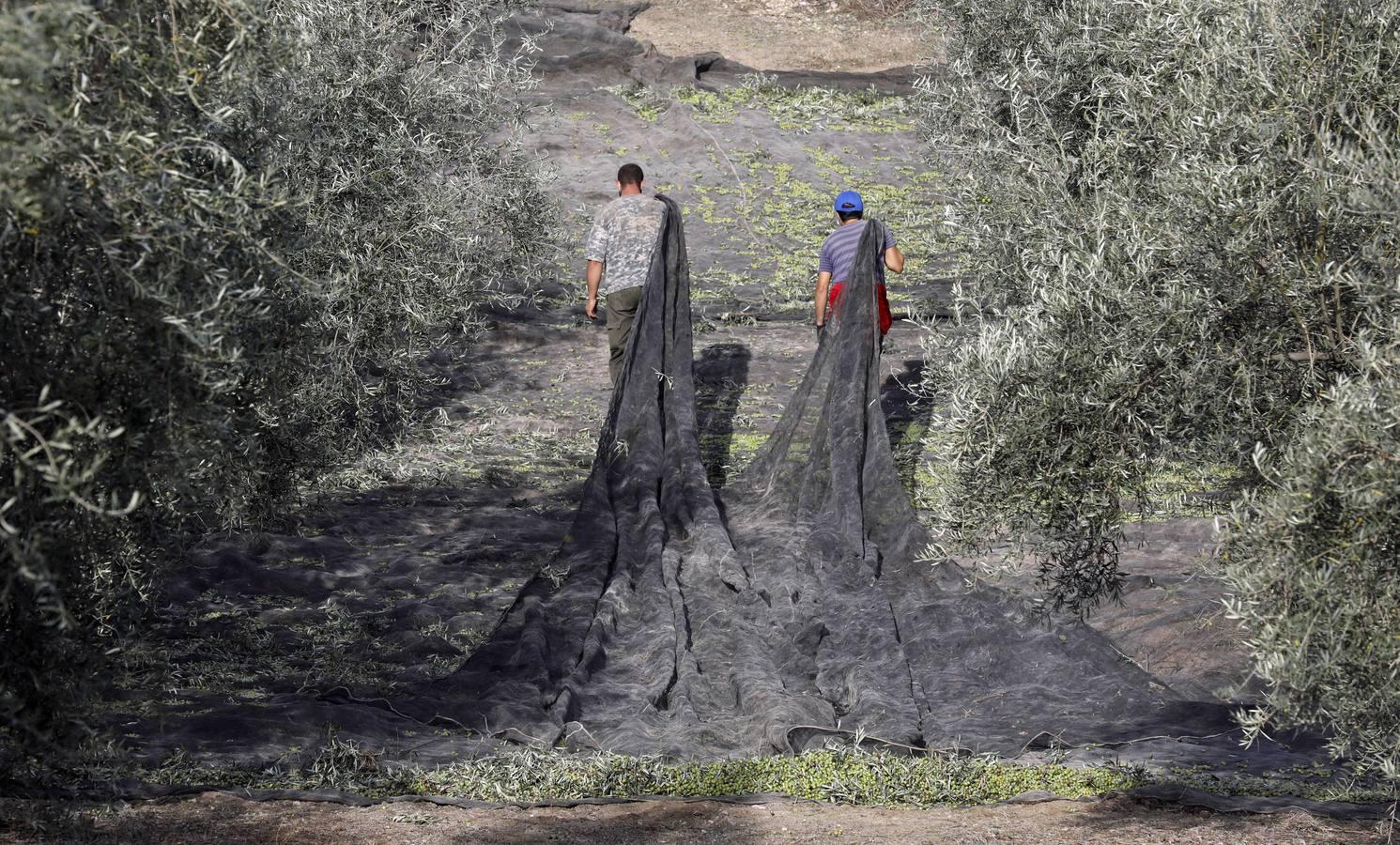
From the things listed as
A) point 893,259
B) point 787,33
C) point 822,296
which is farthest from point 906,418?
point 787,33

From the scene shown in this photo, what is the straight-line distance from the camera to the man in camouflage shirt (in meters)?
12.7

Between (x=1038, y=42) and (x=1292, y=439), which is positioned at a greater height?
(x=1038, y=42)

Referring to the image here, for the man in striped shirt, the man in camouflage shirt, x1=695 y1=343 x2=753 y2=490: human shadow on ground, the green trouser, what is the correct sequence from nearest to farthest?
1. the man in striped shirt
2. the man in camouflage shirt
3. the green trouser
4. x1=695 y1=343 x2=753 y2=490: human shadow on ground

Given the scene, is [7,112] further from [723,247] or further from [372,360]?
[723,247]

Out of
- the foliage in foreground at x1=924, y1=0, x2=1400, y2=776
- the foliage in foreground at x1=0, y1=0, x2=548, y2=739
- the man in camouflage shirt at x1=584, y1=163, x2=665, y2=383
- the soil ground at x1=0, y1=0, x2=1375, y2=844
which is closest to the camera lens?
the foliage in foreground at x1=0, y1=0, x2=548, y2=739

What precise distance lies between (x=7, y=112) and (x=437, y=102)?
929cm

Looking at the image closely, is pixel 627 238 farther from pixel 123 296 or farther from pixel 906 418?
pixel 123 296

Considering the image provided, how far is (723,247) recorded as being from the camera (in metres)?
20.1

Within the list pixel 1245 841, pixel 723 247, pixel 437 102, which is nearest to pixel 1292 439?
pixel 1245 841

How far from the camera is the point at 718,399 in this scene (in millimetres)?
15406

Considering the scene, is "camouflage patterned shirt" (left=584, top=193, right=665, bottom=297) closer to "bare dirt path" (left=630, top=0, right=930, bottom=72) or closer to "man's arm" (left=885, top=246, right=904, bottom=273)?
"man's arm" (left=885, top=246, right=904, bottom=273)

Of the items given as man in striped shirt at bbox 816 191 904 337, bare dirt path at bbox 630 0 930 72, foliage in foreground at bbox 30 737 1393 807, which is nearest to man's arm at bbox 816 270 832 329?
man in striped shirt at bbox 816 191 904 337

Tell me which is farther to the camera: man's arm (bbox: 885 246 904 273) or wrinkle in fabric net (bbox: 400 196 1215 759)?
man's arm (bbox: 885 246 904 273)

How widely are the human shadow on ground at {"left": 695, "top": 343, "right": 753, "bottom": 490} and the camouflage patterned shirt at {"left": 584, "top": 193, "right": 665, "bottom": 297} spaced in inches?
65.9
